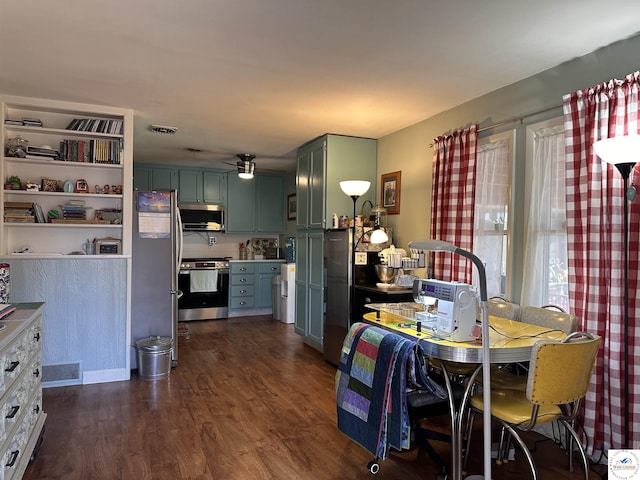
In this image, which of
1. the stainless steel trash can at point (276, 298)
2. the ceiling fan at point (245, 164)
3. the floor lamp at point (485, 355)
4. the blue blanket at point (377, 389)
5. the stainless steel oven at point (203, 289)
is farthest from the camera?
the stainless steel trash can at point (276, 298)

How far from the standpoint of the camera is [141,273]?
4.06 metres

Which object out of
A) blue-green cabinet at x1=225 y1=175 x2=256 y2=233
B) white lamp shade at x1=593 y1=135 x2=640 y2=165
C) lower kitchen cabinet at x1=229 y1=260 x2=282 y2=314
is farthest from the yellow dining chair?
blue-green cabinet at x1=225 y1=175 x2=256 y2=233

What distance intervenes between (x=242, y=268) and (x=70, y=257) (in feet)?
10.7

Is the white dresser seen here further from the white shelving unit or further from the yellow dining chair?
the yellow dining chair

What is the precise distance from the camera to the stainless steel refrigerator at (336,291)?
160 inches

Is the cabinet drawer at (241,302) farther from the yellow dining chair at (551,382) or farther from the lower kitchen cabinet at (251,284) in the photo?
the yellow dining chair at (551,382)

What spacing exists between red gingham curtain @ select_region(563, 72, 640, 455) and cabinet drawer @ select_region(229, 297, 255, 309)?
5.11m

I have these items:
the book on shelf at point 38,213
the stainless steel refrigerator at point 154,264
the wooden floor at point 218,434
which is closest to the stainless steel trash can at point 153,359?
the wooden floor at point 218,434

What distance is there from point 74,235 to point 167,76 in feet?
6.03

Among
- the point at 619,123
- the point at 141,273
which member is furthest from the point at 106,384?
the point at 619,123

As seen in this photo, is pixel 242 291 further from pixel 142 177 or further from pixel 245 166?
pixel 142 177

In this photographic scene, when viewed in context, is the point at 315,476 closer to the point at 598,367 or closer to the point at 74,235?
the point at 598,367

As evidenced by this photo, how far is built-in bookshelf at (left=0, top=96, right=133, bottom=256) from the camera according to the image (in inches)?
141

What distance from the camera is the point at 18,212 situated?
3.57 meters
